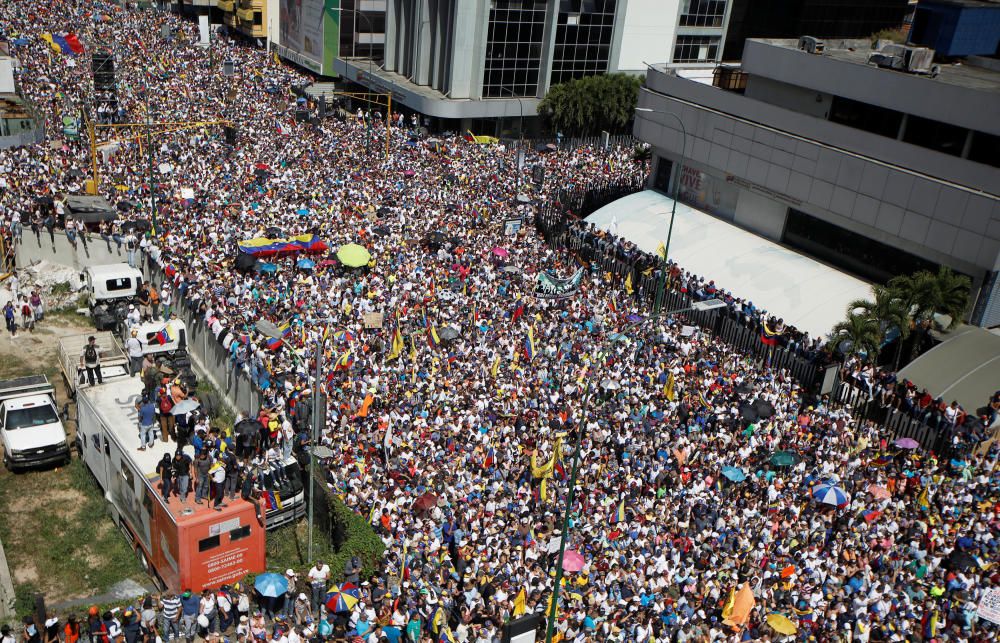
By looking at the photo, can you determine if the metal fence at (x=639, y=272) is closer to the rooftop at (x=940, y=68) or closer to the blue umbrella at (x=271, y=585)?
the rooftop at (x=940, y=68)

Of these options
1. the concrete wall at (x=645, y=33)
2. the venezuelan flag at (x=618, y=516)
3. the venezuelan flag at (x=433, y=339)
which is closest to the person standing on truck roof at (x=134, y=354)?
the venezuelan flag at (x=433, y=339)

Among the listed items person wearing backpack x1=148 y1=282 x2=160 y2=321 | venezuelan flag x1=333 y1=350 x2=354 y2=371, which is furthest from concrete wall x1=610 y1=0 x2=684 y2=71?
venezuelan flag x1=333 y1=350 x2=354 y2=371

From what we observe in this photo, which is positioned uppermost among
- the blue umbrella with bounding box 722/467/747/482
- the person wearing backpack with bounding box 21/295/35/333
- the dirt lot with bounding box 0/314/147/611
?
the blue umbrella with bounding box 722/467/747/482

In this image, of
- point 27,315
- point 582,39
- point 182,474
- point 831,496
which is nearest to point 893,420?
point 831,496

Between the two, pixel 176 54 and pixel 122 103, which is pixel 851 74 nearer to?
pixel 122 103

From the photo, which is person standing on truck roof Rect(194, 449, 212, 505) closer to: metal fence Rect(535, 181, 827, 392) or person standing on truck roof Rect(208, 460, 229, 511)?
person standing on truck roof Rect(208, 460, 229, 511)

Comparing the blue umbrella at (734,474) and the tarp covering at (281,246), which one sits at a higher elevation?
the tarp covering at (281,246)
